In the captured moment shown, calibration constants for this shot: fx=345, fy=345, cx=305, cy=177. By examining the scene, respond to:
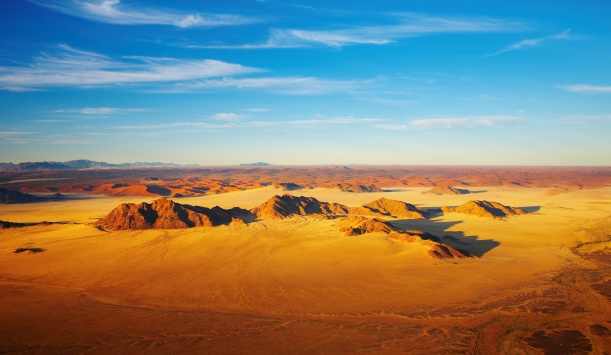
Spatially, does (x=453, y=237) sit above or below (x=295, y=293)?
above

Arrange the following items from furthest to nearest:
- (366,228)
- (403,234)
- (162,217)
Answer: (162,217)
(366,228)
(403,234)

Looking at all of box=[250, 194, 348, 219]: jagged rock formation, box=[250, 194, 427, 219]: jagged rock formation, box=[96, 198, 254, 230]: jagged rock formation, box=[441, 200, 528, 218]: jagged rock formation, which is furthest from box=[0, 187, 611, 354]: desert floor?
box=[441, 200, 528, 218]: jagged rock formation

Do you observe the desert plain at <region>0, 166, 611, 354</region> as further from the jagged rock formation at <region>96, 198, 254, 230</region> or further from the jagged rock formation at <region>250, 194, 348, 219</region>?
the jagged rock formation at <region>250, 194, 348, 219</region>

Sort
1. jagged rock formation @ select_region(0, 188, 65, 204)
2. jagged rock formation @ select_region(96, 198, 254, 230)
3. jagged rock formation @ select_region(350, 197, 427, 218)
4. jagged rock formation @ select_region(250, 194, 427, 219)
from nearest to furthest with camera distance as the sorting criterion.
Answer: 1. jagged rock formation @ select_region(96, 198, 254, 230)
2. jagged rock formation @ select_region(250, 194, 427, 219)
3. jagged rock formation @ select_region(350, 197, 427, 218)
4. jagged rock formation @ select_region(0, 188, 65, 204)

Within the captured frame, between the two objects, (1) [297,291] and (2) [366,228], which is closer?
(1) [297,291]

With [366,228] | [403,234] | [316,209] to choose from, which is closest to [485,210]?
[366,228]

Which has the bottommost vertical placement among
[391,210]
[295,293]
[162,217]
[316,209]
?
[295,293]

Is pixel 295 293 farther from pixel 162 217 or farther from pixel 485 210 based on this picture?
pixel 485 210
